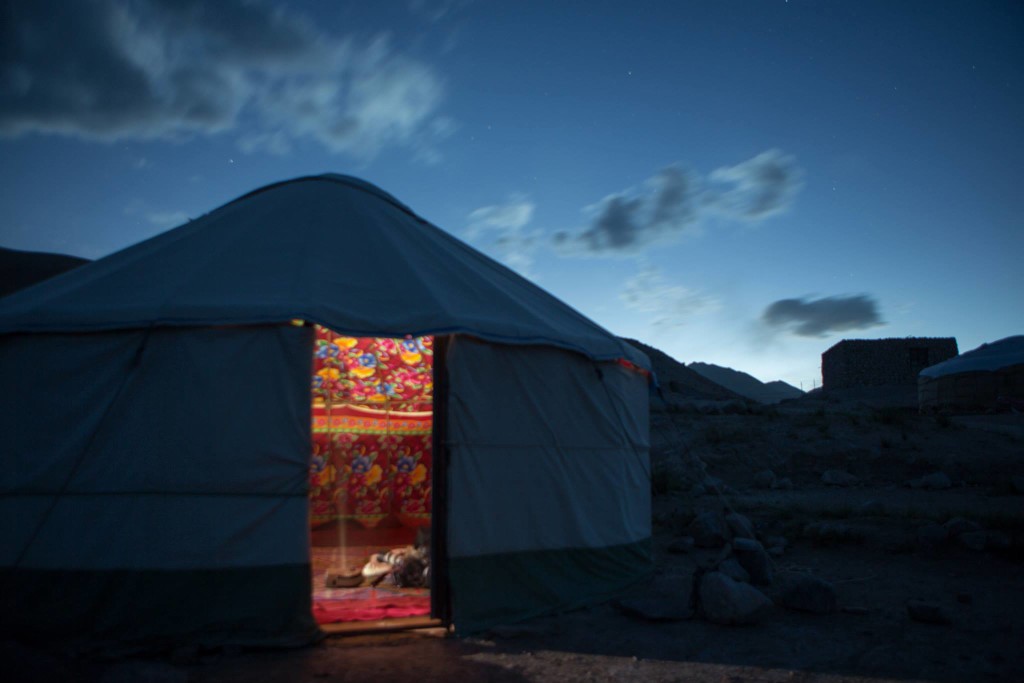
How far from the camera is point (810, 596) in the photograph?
460cm

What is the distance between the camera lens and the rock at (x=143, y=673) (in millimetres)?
3193

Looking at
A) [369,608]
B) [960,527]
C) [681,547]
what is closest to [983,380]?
[960,527]

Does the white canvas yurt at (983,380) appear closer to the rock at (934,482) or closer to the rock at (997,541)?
the rock at (934,482)

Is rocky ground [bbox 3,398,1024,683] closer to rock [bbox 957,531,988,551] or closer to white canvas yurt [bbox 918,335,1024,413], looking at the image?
rock [bbox 957,531,988,551]

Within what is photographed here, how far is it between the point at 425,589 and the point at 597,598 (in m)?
1.39

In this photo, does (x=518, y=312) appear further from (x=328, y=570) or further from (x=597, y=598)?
(x=328, y=570)

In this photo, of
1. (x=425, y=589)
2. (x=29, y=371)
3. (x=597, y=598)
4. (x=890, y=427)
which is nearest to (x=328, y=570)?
(x=425, y=589)

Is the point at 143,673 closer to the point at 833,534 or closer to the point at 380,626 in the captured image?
the point at 380,626

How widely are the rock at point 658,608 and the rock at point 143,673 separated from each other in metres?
2.64

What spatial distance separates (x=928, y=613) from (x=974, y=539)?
2165 millimetres

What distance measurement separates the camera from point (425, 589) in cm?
544

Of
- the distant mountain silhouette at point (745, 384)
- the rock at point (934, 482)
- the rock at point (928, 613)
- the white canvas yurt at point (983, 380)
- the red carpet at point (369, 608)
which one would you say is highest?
the distant mountain silhouette at point (745, 384)

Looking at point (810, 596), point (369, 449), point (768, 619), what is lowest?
point (768, 619)

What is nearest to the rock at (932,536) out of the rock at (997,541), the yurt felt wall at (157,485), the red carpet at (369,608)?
the rock at (997,541)
